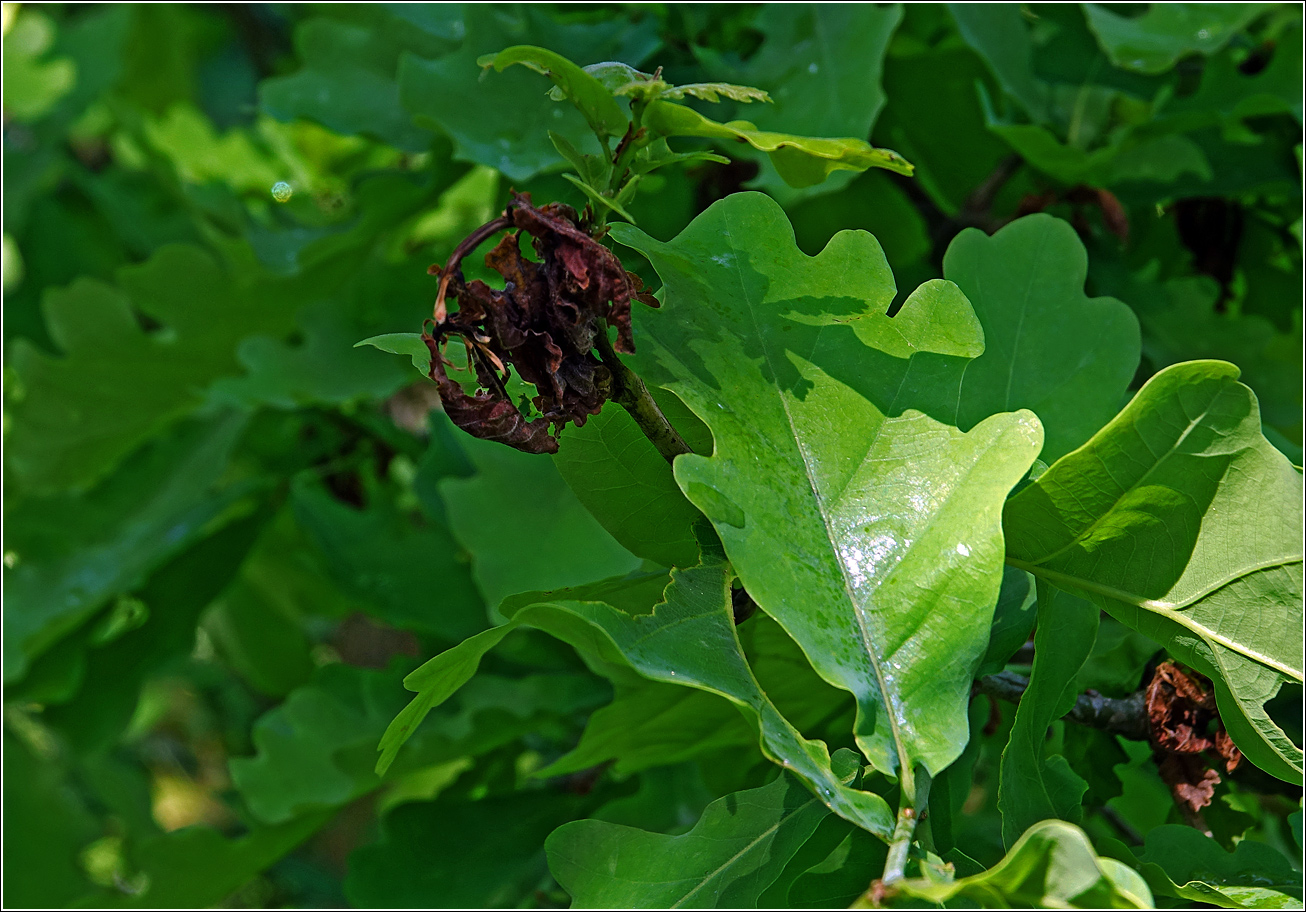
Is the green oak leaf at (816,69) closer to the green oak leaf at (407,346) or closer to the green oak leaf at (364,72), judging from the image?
the green oak leaf at (364,72)

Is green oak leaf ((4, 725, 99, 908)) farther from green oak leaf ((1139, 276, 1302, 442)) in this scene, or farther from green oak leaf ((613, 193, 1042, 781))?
green oak leaf ((1139, 276, 1302, 442))

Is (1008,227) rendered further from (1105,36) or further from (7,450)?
(7,450)

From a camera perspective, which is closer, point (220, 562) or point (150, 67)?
point (220, 562)

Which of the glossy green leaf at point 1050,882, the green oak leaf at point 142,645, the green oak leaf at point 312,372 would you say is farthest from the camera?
the green oak leaf at point 142,645

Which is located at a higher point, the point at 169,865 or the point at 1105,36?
the point at 1105,36

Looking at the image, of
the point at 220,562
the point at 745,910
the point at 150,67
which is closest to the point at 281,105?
the point at 220,562

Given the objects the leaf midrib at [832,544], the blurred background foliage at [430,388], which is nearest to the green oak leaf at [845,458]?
the leaf midrib at [832,544]
